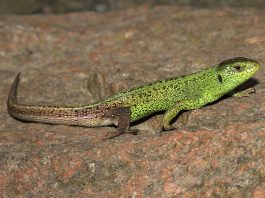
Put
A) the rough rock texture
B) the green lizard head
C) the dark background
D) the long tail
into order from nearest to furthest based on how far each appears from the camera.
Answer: the rough rock texture → the green lizard head → the long tail → the dark background

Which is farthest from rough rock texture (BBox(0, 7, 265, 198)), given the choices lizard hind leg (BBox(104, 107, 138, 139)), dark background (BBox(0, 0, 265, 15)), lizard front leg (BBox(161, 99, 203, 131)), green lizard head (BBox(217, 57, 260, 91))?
dark background (BBox(0, 0, 265, 15))

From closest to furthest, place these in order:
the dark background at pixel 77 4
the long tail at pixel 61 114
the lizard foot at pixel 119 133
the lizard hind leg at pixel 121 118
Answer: the lizard foot at pixel 119 133 < the lizard hind leg at pixel 121 118 < the long tail at pixel 61 114 < the dark background at pixel 77 4

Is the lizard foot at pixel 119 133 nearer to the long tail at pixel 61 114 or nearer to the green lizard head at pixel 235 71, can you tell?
the long tail at pixel 61 114

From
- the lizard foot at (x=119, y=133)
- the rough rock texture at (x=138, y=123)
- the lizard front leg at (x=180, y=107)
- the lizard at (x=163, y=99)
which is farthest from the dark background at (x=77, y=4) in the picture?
the lizard foot at (x=119, y=133)

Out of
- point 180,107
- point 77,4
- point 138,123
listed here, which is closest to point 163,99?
point 180,107

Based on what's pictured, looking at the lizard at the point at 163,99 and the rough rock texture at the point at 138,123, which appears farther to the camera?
the lizard at the point at 163,99

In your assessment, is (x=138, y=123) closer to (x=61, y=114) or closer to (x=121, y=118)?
(x=121, y=118)

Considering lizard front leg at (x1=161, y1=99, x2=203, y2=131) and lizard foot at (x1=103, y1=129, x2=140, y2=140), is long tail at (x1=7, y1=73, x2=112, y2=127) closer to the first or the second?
lizard foot at (x1=103, y1=129, x2=140, y2=140)

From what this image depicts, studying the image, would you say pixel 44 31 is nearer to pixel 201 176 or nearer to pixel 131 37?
pixel 131 37
